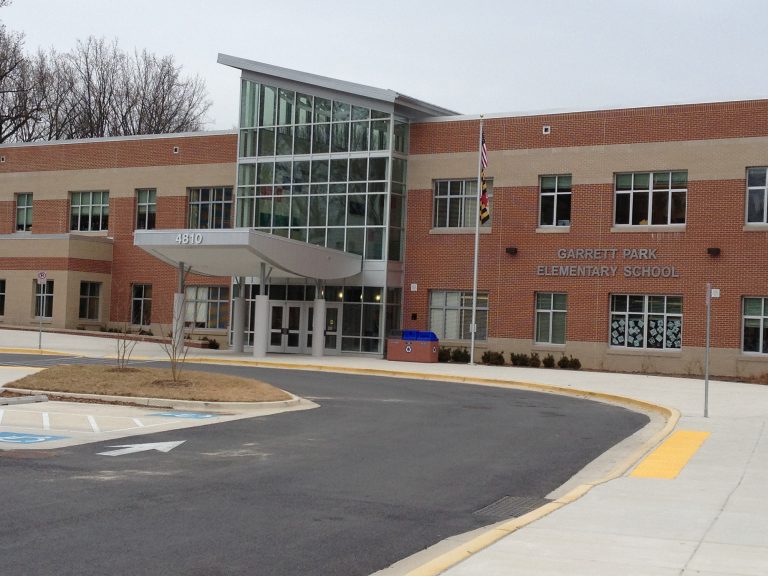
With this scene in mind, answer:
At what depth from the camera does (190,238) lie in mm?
36031

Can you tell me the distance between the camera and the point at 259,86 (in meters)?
43.1

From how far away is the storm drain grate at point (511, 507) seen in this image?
32.9 ft

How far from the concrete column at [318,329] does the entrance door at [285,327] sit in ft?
7.96

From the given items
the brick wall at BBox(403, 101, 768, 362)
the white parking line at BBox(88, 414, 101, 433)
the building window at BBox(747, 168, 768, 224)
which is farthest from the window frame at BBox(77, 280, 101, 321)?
the white parking line at BBox(88, 414, 101, 433)

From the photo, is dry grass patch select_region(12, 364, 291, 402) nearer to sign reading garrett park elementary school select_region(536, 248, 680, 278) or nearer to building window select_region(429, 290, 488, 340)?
building window select_region(429, 290, 488, 340)

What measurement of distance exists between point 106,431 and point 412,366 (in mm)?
20353

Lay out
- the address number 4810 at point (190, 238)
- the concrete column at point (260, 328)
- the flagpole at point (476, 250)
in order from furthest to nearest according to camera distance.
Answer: the concrete column at point (260, 328) < the flagpole at point (476, 250) < the address number 4810 at point (190, 238)

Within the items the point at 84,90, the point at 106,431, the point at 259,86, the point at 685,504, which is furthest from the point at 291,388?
the point at 84,90

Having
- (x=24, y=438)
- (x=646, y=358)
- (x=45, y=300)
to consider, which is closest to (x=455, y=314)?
(x=646, y=358)

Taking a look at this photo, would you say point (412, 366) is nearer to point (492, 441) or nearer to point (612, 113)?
point (612, 113)

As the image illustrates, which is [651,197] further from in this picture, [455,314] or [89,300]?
[89,300]

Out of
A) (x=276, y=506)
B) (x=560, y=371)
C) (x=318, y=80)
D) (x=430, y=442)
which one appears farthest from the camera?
(x=318, y=80)

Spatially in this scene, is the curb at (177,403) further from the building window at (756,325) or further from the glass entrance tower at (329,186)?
the building window at (756,325)

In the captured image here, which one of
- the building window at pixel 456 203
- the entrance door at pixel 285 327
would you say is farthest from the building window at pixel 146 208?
the building window at pixel 456 203
